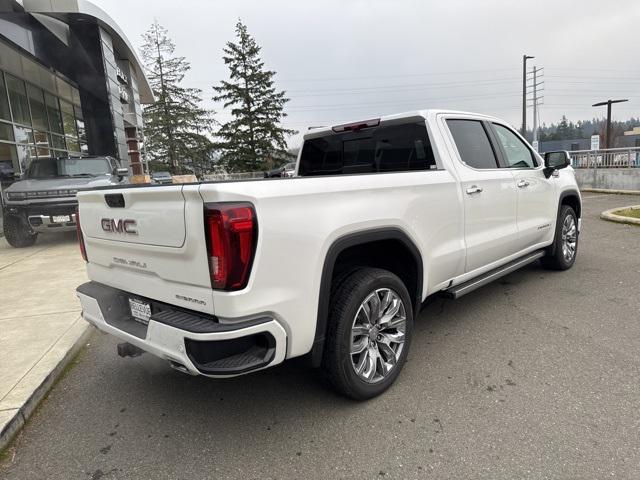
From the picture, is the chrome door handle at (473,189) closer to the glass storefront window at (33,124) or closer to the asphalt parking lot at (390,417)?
the asphalt parking lot at (390,417)

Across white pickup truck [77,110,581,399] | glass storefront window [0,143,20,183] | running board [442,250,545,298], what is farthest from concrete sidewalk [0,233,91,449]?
glass storefront window [0,143,20,183]

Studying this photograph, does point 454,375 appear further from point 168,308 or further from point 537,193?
point 537,193

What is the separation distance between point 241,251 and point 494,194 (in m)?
2.69

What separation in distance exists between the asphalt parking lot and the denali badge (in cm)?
121

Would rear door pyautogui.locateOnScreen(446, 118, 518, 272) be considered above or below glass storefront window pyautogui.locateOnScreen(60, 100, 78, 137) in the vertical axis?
below

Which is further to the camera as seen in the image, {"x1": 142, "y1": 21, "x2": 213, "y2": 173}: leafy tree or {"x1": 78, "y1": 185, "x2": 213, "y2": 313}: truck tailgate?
{"x1": 142, "y1": 21, "x2": 213, "y2": 173}: leafy tree

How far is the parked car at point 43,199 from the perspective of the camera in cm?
841

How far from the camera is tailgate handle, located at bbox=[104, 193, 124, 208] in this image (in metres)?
2.56

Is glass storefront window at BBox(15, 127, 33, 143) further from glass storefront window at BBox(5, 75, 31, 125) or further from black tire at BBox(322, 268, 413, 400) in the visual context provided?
black tire at BBox(322, 268, 413, 400)

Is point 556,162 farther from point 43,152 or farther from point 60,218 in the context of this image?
point 43,152

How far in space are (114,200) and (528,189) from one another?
3866mm

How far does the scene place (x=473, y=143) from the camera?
3938 millimetres

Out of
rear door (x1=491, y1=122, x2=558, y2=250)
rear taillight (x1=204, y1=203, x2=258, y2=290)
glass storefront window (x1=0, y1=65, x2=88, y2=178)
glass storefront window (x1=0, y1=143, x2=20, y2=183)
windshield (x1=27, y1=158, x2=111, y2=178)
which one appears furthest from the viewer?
glass storefront window (x1=0, y1=65, x2=88, y2=178)

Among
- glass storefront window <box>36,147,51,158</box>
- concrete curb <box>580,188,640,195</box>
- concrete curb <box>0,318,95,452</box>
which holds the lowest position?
concrete curb <box>580,188,640,195</box>
